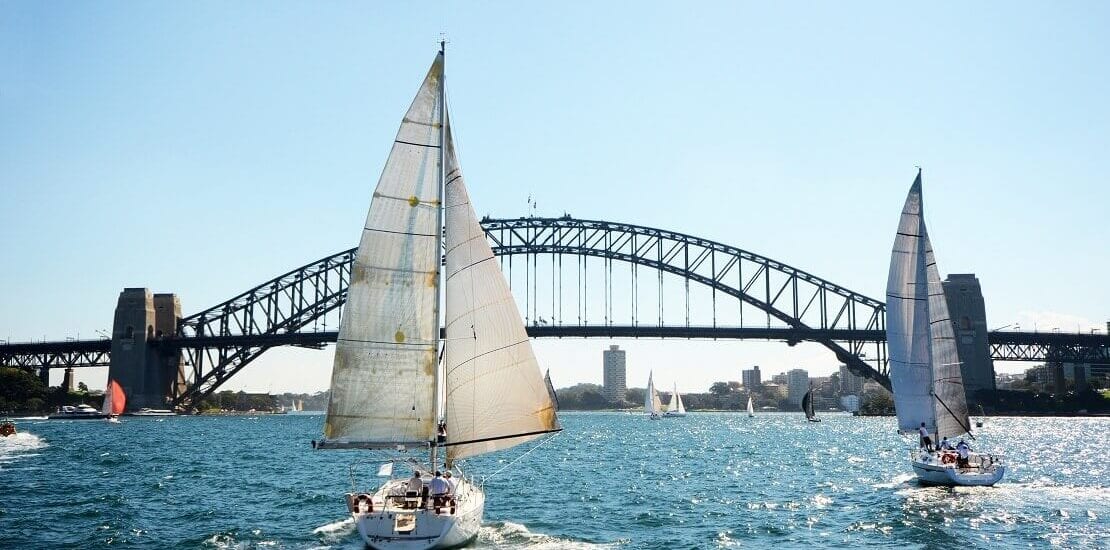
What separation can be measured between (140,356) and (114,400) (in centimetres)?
1222

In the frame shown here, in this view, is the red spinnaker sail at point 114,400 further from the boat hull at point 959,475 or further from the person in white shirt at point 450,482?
the person in white shirt at point 450,482

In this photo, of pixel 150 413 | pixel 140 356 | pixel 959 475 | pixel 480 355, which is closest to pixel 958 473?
pixel 959 475

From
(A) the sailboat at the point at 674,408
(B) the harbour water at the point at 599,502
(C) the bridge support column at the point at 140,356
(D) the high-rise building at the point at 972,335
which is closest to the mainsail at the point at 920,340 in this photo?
(B) the harbour water at the point at 599,502

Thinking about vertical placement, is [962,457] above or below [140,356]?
below

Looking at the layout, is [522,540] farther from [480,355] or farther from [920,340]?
[920,340]

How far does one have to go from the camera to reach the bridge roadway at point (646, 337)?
98.0 metres

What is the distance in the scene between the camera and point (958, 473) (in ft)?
101

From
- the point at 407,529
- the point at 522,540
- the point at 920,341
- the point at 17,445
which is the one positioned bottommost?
the point at 522,540

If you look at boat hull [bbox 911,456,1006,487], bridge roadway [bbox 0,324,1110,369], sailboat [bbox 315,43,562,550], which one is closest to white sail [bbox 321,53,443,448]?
sailboat [bbox 315,43,562,550]

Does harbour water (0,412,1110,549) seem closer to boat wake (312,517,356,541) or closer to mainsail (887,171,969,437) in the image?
boat wake (312,517,356,541)

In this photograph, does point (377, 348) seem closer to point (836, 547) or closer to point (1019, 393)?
point (836, 547)

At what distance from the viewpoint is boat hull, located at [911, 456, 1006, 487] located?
30.5 meters

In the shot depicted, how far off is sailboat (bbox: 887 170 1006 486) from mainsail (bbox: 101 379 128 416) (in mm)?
80671

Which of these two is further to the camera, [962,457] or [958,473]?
[962,457]
